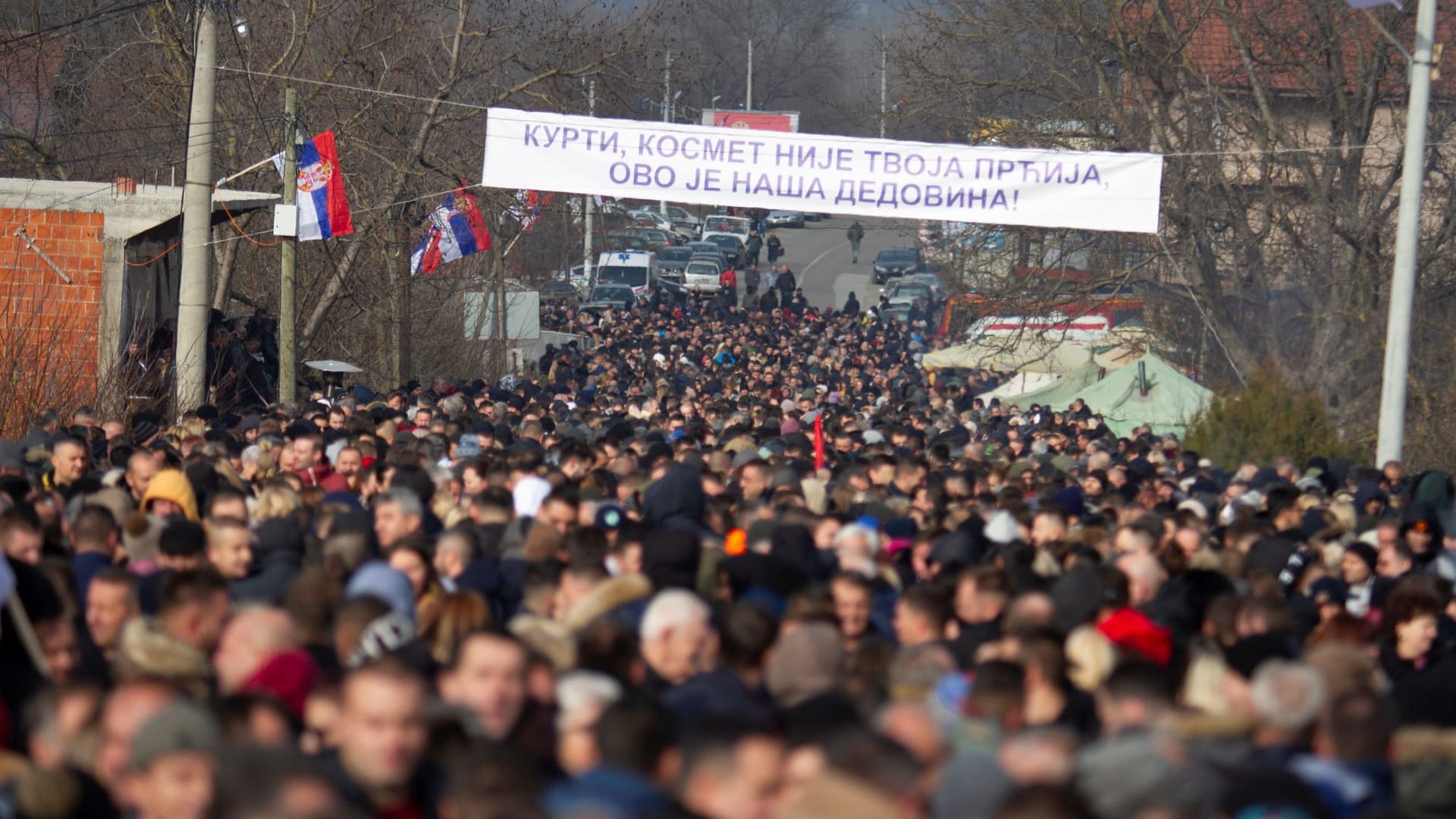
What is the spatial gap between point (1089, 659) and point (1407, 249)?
34.3 ft

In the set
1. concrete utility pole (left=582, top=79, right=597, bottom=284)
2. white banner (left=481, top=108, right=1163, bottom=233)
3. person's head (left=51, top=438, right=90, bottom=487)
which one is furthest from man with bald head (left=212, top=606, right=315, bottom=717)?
concrete utility pole (left=582, top=79, right=597, bottom=284)

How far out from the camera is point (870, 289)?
53625 mm

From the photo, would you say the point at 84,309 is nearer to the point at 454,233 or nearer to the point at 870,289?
the point at 454,233

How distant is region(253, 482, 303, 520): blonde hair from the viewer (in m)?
8.75

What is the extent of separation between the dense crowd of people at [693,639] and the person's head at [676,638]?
0.4 inches

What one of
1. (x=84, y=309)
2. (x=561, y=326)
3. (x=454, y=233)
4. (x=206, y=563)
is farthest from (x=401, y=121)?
(x=206, y=563)

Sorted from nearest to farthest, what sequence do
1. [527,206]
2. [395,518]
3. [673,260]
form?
[395,518] < [527,206] < [673,260]

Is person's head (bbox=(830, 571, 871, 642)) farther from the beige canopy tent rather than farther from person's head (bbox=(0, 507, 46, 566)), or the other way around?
the beige canopy tent

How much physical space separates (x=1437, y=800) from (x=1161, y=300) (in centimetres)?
2357

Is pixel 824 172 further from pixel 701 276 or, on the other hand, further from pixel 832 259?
pixel 832 259

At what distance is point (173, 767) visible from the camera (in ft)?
13.9

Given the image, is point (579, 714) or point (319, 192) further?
point (319, 192)

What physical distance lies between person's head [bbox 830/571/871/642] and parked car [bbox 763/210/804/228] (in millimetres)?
55075

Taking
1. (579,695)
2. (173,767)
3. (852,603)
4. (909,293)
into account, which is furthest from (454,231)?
(909,293)
